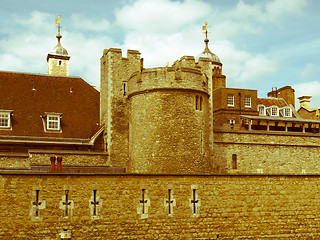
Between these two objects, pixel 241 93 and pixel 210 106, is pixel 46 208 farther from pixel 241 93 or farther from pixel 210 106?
pixel 241 93

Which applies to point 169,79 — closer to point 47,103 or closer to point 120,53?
point 120,53

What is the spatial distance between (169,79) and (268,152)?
32.5 ft

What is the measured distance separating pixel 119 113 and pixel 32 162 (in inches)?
255

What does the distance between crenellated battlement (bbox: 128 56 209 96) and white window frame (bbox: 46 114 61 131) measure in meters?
5.80

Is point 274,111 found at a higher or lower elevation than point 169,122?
higher

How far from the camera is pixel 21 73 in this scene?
34.0 meters

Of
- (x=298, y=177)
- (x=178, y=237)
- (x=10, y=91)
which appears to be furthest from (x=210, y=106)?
(x=10, y=91)

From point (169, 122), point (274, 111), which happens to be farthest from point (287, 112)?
point (169, 122)

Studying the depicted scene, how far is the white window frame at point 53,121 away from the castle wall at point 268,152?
1071cm

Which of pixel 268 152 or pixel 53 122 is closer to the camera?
pixel 53 122

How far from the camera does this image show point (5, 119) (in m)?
29.8

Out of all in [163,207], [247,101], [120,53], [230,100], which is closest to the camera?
[163,207]

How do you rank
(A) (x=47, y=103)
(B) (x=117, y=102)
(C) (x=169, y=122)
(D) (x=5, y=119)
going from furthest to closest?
(A) (x=47, y=103) → (B) (x=117, y=102) → (D) (x=5, y=119) → (C) (x=169, y=122)

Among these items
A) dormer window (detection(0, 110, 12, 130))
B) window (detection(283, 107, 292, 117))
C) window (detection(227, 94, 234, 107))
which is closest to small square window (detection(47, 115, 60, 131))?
dormer window (detection(0, 110, 12, 130))
